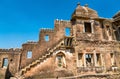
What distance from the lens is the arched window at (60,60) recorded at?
17672 mm

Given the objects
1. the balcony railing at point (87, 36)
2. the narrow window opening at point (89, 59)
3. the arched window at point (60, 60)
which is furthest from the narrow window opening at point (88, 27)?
the arched window at point (60, 60)

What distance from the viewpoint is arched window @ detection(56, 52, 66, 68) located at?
58.0 feet

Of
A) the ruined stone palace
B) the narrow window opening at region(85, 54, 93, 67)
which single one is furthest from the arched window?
the narrow window opening at region(85, 54, 93, 67)

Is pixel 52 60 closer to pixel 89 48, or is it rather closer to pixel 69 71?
pixel 69 71

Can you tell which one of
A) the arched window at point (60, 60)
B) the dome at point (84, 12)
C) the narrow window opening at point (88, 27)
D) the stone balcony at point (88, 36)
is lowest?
the arched window at point (60, 60)

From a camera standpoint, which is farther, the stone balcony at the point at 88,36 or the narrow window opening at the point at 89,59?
the stone balcony at the point at 88,36

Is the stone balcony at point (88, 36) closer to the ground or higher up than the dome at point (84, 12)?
closer to the ground

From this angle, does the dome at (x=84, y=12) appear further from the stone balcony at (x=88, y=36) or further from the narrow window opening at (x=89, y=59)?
the narrow window opening at (x=89, y=59)

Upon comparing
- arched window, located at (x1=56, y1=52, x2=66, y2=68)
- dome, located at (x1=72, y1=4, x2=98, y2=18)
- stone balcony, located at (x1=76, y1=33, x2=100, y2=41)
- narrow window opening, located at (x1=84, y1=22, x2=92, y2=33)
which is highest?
dome, located at (x1=72, y1=4, x2=98, y2=18)

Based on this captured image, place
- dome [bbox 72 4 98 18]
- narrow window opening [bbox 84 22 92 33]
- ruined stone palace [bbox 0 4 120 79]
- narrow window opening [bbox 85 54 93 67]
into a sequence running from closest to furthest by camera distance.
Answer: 1. ruined stone palace [bbox 0 4 120 79]
2. narrow window opening [bbox 85 54 93 67]
3. dome [bbox 72 4 98 18]
4. narrow window opening [bbox 84 22 92 33]

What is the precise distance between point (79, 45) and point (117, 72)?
5.71 meters

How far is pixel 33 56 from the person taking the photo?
87.6 ft

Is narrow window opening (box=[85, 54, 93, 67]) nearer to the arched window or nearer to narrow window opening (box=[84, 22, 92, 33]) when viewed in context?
the arched window

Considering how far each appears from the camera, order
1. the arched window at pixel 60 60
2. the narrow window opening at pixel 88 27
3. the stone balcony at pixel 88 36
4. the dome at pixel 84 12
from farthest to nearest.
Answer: the narrow window opening at pixel 88 27 < the dome at pixel 84 12 < the stone balcony at pixel 88 36 < the arched window at pixel 60 60
